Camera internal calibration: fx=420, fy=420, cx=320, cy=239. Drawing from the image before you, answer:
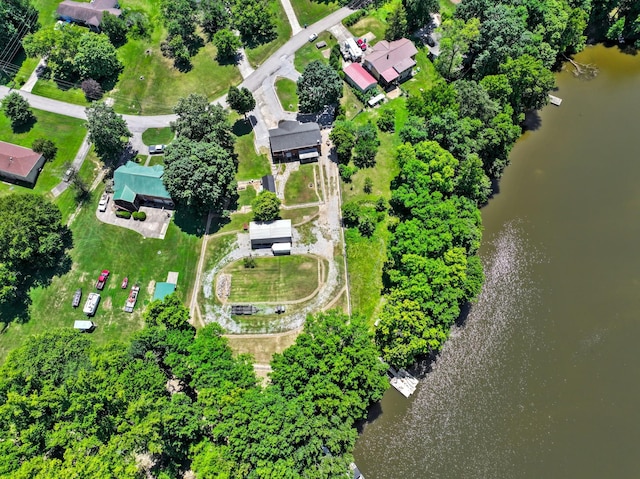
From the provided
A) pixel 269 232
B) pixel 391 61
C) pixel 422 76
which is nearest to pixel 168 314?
pixel 269 232

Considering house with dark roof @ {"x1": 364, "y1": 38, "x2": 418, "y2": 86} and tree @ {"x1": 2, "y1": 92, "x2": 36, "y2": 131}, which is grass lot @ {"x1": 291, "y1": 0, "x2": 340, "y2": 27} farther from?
tree @ {"x1": 2, "y1": 92, "x2": 36, "y2": 131}

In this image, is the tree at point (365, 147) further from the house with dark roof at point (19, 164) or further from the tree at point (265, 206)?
the house with dark roof at point (19, 164)

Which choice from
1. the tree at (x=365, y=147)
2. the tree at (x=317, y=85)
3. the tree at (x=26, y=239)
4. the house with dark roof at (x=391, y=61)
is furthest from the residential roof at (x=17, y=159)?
the house with dark roof at (x=391, y=61)

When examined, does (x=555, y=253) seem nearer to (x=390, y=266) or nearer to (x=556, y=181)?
(x=556, y=181)

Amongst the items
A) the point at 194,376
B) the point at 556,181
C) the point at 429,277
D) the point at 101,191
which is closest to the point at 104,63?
the point at 101,191

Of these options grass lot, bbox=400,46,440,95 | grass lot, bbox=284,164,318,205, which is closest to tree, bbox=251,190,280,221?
grass lot, bbox=284,164,318,205

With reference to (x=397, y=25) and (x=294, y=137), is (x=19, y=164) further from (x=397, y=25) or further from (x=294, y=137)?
(x=397, y=25)
